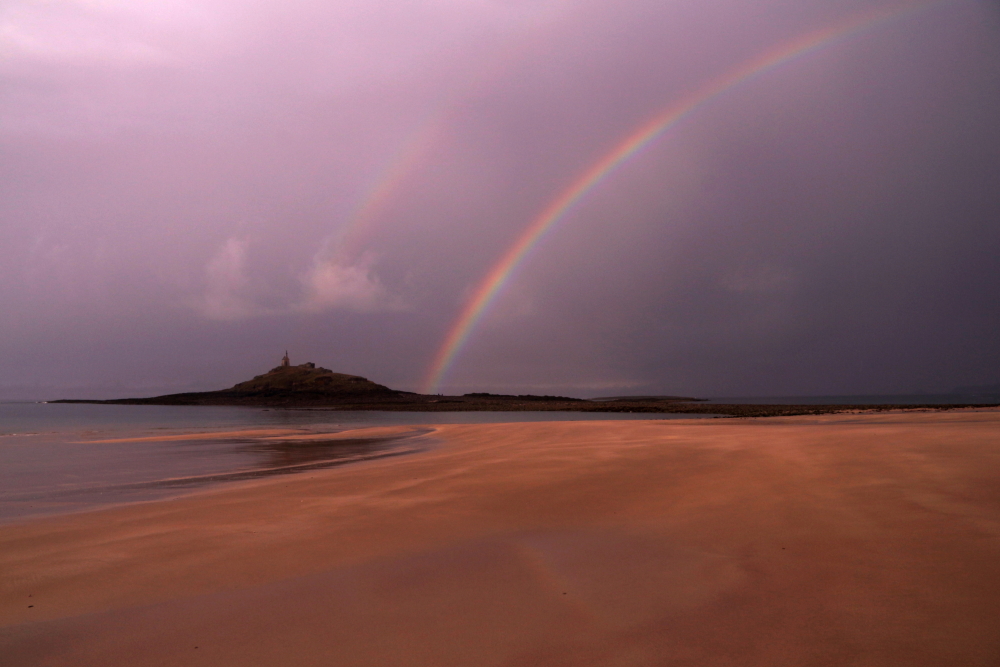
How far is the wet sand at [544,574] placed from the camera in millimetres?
4547

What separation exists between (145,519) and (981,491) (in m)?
13.0

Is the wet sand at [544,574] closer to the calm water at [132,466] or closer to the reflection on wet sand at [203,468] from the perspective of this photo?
the reflection on wet sand at [203,468]

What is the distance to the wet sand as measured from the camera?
4.55 metres

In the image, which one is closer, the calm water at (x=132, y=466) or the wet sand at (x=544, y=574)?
the wet sand at (x=544, y=574)

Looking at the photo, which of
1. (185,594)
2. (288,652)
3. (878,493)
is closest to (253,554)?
(185,594)

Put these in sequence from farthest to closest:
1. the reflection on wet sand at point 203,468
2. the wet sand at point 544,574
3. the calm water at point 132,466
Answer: the calm water at point 132,466, the reflection on wet sand at point 203,468, the wet sand at point 544,574

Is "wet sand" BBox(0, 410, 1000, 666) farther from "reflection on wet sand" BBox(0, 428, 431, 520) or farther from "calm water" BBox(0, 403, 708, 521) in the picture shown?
"calm water" BBox(0, 403, 708, 521)

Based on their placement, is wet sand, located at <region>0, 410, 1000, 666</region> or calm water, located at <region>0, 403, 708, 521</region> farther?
calm water, located at <region>0, 403, 708, 521</region>

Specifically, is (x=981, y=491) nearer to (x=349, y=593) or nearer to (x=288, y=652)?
(x=349, y=593)

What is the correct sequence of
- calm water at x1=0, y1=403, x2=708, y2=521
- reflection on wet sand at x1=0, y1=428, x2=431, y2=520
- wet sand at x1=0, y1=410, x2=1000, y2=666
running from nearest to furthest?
wet sand at x1=0, y1=410, x2=1000, y2=666, reflection on wet sand at x1=0, y1=428, x2=431, y2=520, calm water at x1=0, y1=403, x2=708, y2=521

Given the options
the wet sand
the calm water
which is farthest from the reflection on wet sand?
the wet sand

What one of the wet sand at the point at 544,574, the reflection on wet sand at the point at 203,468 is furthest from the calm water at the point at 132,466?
the wet sand at the point at 544,574

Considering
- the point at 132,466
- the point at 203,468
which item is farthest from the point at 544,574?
the point at 132,466

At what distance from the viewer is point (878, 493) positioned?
349 inches
